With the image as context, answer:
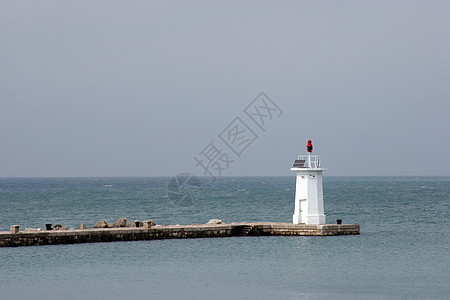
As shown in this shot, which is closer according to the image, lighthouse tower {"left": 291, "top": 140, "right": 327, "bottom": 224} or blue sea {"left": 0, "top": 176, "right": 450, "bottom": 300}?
blue sea {"left": 0, "top": 176, "right": 450, "bottom": 300}

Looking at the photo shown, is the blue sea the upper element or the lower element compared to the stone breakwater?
lower

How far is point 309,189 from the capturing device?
39000mm

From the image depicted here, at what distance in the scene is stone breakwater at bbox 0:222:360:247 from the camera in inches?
1407

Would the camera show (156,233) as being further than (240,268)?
Yes

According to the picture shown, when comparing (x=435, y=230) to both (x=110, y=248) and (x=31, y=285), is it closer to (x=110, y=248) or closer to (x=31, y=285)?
(x=110, y=248)

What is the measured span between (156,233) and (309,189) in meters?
8.59

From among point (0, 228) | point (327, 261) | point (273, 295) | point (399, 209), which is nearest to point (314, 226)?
point (327, 261)

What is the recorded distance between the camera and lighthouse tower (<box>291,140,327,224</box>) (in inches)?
1535

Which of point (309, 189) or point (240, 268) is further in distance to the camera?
point (309, 189)

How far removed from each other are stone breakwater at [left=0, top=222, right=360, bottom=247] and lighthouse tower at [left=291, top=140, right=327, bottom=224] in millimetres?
702

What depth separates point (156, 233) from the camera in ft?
129

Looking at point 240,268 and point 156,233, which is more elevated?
point 156,233

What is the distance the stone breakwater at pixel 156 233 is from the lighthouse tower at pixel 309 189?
Result: 70 centimetres

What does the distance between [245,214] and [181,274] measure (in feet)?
128
